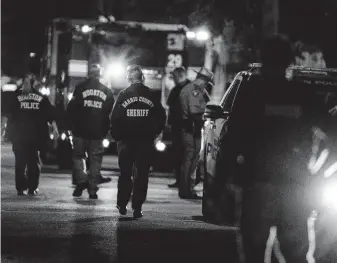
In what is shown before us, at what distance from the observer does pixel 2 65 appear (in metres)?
58.2

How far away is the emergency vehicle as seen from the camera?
1122 cm

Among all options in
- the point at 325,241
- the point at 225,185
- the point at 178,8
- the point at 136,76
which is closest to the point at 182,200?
the point at 136,76

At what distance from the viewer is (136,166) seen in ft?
43.9

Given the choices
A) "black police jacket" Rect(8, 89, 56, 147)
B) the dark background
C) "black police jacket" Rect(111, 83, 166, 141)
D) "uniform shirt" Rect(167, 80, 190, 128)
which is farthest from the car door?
the dark background

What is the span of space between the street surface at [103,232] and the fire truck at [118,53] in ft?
21.7

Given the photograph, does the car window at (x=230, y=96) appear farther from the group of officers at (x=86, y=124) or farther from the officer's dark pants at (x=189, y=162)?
the officer's dark pants at (x=189, y=162)

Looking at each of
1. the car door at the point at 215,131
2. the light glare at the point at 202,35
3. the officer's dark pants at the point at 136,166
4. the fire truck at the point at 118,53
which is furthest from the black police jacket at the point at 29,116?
the light glare at the point at 202,35

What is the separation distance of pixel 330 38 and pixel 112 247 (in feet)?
45.7

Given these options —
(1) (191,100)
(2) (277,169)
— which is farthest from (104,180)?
(2) (277,169)

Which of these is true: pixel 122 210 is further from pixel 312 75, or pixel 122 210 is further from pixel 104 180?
pixel 104 180

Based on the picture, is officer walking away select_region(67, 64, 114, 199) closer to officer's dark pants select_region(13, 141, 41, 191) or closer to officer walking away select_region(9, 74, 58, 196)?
officer walking away select_region(9, 74, 58, 196)

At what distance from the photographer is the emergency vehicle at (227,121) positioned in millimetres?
11219

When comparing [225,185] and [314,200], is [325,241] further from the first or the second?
[225,185]

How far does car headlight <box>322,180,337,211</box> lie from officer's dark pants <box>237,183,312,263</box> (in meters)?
0.32
